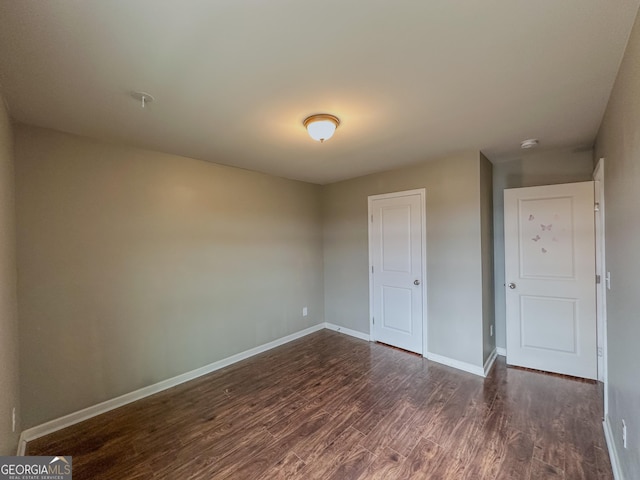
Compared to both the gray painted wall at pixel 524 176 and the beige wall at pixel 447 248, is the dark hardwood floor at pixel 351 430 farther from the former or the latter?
the gray painted wall at pixel 524 176

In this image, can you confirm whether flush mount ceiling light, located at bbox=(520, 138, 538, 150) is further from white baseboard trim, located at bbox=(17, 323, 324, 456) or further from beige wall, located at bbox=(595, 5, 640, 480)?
white baseboard trim, located at bbox=(17, 323, 324, 456)

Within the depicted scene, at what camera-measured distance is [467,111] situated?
1.96 meters

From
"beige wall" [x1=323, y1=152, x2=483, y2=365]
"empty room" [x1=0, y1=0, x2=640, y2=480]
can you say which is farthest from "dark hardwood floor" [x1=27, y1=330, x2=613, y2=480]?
"beige wall" [x1=323, y1=152, x2=483, y2=365]

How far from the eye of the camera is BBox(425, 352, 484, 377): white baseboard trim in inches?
113

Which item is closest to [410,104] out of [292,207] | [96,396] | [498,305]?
[292,207]

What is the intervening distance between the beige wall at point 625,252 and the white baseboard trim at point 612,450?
0.21ft

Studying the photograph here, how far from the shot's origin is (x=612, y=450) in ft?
5.74

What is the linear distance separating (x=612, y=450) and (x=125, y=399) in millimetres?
3737

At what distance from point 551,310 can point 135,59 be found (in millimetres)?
4055

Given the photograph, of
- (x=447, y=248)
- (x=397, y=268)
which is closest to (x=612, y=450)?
(x=447, y=248)

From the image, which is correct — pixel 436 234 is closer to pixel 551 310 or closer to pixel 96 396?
pixel 551 310

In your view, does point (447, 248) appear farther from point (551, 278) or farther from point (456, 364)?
point (456, 364)

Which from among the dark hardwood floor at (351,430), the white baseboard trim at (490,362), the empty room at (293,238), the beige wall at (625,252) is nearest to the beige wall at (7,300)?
the empty room at (293,238)

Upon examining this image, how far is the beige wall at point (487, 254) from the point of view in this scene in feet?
9.59
